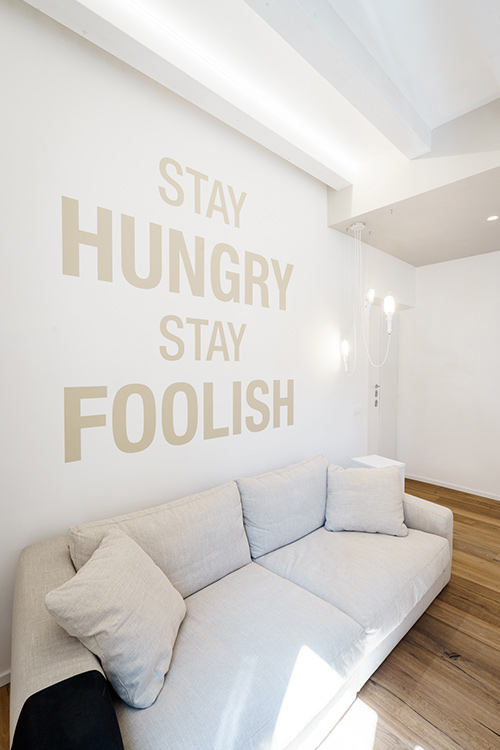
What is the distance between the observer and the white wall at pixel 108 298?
1.54m

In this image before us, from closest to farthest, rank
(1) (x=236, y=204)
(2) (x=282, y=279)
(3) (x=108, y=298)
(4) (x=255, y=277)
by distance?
(3) (x=108, y=298)
(1) (x=236, y=204)
(4) (x=255, y=277)
(2) (x=282, y=279)

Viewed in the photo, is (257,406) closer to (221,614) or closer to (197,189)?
(221,614)

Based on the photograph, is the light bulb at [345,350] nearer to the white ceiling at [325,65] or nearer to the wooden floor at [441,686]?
the white ceiling at [325,65]

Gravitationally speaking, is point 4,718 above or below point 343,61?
below

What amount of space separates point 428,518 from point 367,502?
0.41 m

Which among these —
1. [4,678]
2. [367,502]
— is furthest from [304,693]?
[4,678]

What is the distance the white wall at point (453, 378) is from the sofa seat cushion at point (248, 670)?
3.24m

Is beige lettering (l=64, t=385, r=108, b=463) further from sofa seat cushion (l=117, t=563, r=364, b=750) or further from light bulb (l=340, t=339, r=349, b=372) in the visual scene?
light bulb (l=340, t=339, r=349, b=372)

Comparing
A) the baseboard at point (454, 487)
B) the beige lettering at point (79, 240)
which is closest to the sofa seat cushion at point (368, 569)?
the beige lettering at point (79, 240)

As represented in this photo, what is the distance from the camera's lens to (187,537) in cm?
163

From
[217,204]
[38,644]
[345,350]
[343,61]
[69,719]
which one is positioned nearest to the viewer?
[69,719]

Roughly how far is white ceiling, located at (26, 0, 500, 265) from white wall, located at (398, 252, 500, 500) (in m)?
1.44

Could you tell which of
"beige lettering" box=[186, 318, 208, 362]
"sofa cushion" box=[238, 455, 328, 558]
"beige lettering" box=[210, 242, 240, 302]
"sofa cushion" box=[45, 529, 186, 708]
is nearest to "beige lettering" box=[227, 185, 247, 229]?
"beige lettering" box=[210, 242, 240, 302]

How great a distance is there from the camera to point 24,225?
1.54 meters
